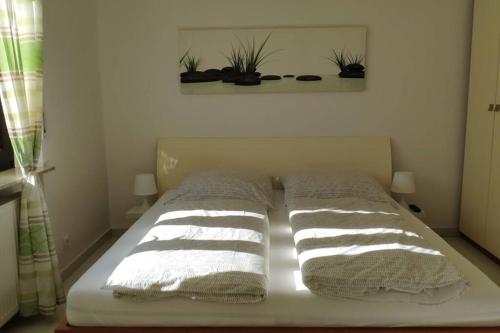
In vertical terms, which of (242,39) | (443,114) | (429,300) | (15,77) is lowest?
(429,300)

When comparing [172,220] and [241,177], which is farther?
[241,177]

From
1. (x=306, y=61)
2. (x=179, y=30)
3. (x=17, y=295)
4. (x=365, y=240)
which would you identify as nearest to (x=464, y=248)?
(x=365, y=240)

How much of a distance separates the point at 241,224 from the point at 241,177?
785 millimetres

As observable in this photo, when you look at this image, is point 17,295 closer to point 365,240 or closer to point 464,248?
point 365,240

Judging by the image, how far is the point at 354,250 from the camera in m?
1.91

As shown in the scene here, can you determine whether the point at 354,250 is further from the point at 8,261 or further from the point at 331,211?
the point at 8,261

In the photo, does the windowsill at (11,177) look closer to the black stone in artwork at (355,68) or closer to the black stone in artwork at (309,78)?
the black stone in artwork at (309,78)

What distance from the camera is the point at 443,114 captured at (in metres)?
3.41

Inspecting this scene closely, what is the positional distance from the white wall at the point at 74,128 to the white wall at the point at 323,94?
0.60 ft

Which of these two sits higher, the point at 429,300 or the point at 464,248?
the point at 429,300

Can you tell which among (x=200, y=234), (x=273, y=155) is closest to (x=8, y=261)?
(x=200, y=234)

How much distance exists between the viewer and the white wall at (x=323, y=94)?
332 centimetres

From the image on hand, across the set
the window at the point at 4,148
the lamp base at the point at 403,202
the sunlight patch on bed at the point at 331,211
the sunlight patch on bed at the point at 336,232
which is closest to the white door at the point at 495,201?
the lamp base at the point at 403,202

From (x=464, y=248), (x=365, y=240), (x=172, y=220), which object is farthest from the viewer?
(x=464, y=248)
